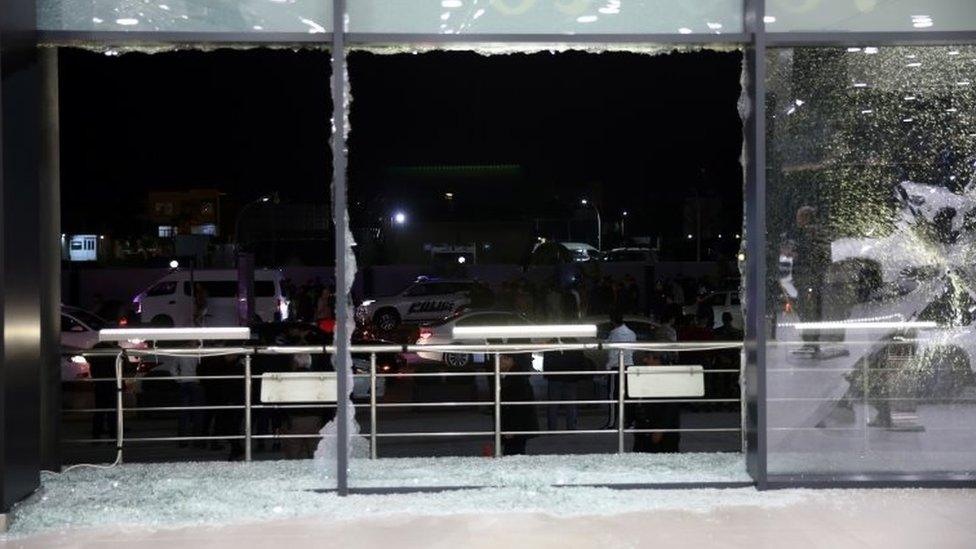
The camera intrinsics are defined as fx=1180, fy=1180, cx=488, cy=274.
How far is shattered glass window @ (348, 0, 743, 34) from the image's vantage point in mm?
7309

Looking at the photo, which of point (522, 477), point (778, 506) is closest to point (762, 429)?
point (778, 506)

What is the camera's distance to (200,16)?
287 inches

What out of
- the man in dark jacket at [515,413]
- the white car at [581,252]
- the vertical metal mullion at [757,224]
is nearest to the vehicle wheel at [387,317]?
the man in dark jacket at [515,413]

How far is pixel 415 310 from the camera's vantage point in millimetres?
28281

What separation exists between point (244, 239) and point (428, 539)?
48557mm

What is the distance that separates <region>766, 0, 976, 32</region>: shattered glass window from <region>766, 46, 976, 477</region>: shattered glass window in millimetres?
167

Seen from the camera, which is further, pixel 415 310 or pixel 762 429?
pixel 415 310

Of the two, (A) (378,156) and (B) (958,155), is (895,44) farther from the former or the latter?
(A) (378,156)

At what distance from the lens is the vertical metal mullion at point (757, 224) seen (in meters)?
7.27

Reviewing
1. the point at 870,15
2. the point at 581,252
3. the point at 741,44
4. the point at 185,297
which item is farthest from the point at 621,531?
the point at 581,252

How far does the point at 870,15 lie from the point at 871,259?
156cm

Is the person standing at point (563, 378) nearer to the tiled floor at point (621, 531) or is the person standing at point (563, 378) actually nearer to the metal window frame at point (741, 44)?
the metal window frame at point (741, 44)

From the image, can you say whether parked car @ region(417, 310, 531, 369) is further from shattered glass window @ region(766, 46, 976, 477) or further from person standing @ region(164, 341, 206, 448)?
shattered glass window @ region(766, 46, 976, 477)

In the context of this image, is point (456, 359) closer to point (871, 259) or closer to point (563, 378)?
point (563, 378)
